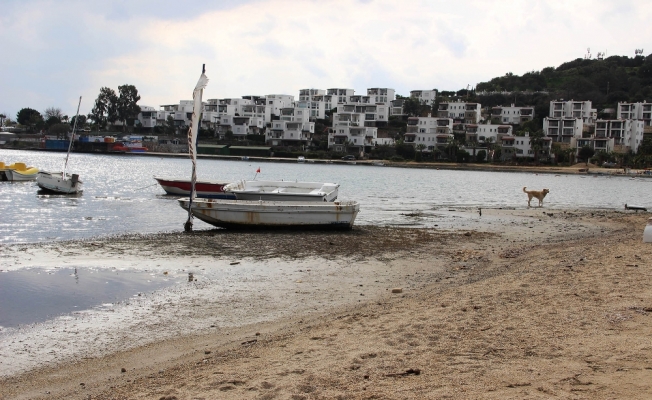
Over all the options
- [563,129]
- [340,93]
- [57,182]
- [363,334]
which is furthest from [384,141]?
Answer: [363,334]

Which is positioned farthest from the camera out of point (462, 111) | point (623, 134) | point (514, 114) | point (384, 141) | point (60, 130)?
point (60, 130)

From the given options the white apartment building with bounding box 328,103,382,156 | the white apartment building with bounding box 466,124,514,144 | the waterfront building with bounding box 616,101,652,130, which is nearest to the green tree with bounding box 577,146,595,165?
the white apartment building with bounding box 466,124,514,144

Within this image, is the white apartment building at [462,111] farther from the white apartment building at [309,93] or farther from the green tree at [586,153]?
Result: the white apartment building at [309,93]

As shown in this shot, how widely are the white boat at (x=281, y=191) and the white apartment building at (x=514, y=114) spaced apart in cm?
12954

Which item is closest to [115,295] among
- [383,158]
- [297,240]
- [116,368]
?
[116,368]

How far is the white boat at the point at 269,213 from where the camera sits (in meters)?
23.0

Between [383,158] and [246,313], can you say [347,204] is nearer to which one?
[246,313]

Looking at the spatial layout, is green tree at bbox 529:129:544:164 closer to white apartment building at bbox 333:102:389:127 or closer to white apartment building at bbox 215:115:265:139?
white apartment building at bbox 333:102:389:127

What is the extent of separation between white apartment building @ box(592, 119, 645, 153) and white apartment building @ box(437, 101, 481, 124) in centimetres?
2856

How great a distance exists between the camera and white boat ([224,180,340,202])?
90.5 feet

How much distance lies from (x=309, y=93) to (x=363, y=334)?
178 meters

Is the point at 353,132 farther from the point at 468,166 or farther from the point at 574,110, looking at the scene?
the point at 574,110

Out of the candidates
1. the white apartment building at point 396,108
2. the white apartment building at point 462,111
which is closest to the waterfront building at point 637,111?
the white apartment building at point 462,111

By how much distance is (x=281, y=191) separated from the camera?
29906mm
